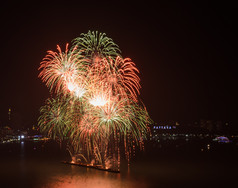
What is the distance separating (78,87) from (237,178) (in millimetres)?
11403

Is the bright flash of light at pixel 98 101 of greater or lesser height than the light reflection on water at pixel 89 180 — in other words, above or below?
above

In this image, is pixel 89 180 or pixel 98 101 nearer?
pixel 89 180

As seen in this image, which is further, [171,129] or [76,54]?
[171,129]

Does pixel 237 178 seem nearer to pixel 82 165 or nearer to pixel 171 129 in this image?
pixel 82 165

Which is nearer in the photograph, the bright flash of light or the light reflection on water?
the light reflection on water

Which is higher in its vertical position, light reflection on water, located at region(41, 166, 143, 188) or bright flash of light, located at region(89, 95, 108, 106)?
bright flash of light, located at region(89, 95, 108, 106)

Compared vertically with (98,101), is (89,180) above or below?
below

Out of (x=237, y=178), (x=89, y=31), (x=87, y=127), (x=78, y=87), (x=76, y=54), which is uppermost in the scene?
(x=89, y=31)

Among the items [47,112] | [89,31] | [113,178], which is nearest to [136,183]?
[113,178]

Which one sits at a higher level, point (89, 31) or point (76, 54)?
point (89, 31)

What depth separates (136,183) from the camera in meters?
16.3

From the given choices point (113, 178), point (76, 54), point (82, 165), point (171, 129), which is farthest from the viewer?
point (171, 129)

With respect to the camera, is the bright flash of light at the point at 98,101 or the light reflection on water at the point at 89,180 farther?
the bright flash of light at the point at 98,101

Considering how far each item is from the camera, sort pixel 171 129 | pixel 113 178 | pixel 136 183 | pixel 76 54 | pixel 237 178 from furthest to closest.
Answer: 1. pixel 171 129
2. pixel 76 54
3. pixel 237 178
4. pixel 113 178
5. pixel 136 183
